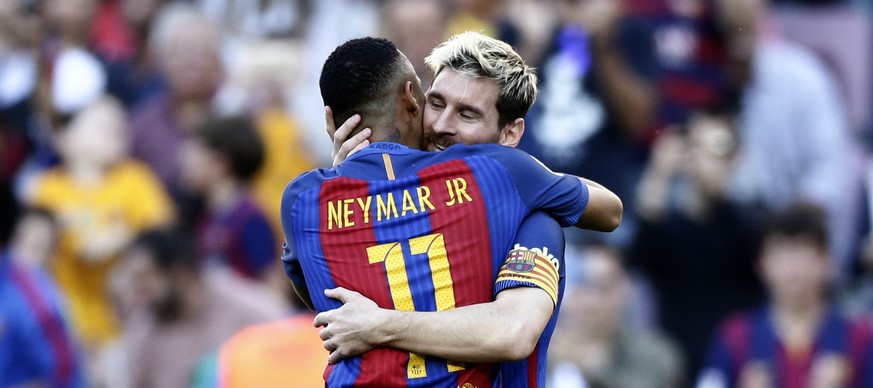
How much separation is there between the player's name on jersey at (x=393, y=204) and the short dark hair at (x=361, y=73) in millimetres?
315

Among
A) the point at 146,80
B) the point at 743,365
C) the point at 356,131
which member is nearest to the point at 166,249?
the point at 146,80

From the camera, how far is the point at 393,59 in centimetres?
443

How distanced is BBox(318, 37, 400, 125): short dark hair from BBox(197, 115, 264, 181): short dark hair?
16.7ft

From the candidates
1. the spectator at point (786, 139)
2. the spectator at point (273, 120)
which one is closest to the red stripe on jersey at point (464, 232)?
the spectator at point (273, 120)

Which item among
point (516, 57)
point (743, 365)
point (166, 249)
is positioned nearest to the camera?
point (516, 57)

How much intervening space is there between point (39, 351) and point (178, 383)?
85cm

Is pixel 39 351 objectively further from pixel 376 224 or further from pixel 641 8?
pixel 376 224

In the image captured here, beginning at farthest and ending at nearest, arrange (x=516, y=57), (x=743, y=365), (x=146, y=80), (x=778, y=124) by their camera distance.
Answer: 1. (x=146, y=80)
2. (x=778, y=124)
3. (x=743, y=365)
4. (x=516, y=57)

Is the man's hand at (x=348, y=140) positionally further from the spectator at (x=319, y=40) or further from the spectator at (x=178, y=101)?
the spectator at (x=178, y=101)

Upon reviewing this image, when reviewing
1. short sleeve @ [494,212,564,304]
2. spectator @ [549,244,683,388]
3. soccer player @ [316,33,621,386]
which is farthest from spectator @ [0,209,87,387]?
short sleeve @ [494,212,564,304]

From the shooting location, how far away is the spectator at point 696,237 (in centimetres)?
934

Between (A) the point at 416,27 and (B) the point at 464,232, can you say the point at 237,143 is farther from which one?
(B) the point at 464,232

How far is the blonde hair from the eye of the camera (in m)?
4.52

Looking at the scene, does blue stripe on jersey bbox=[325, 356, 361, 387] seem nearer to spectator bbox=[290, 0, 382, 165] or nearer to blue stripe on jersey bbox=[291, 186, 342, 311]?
blue stripe on jersey bbox=[291, 186, 342, 311]
